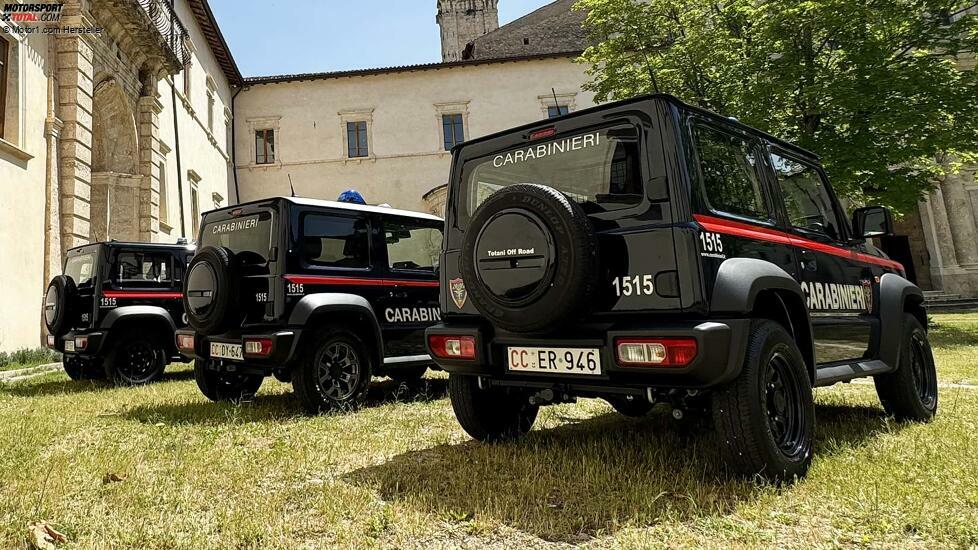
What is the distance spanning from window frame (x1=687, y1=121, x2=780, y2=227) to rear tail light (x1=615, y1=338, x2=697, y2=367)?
0.77m

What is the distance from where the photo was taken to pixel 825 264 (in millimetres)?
3922

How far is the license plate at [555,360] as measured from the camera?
3010 millimetres

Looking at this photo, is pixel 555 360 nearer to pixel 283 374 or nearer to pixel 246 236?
pixel 283 374

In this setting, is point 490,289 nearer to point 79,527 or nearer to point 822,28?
point 79,527

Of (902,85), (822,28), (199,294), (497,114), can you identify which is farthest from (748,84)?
(497,114)

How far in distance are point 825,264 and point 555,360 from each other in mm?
2107

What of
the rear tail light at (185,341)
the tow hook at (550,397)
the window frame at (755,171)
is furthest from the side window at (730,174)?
the rear tail light at (185,341)

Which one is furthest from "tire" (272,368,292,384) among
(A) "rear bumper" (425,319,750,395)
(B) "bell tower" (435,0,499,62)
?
(B) "bell tower" (435,0,499,62)

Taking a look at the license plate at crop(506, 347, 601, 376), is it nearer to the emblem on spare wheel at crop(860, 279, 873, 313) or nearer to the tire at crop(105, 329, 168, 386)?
the emblem on spare wheel at crop(860, 279, 873, 313)

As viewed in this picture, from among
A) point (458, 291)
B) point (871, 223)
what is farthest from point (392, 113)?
point (458, 291)

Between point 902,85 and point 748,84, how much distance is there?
3.10 m

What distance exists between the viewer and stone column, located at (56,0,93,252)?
12898mm

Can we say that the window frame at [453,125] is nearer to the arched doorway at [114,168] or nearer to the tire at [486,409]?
the arched doorway at [114,168]

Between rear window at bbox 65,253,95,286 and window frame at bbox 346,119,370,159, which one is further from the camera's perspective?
window frame at bbox 346,119,370,159
